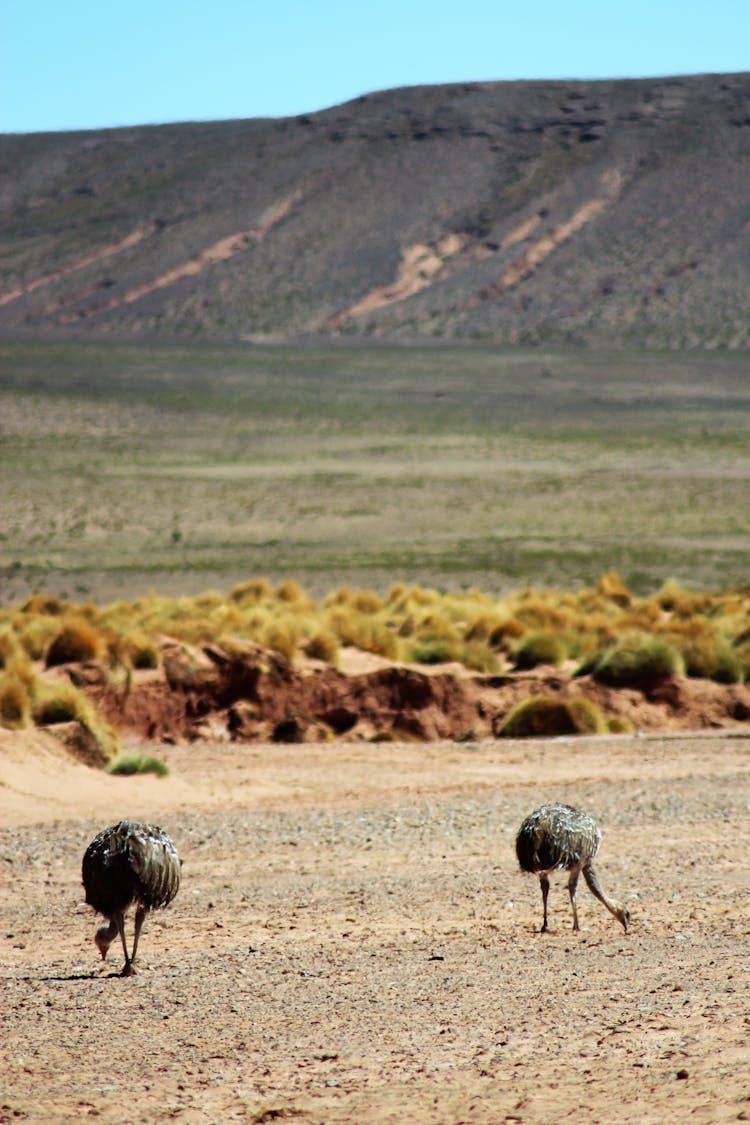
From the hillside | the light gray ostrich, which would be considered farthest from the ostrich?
the hillside

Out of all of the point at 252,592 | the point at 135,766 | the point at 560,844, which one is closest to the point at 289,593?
the point at 252,592

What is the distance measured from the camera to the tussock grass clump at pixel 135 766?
1656 cm

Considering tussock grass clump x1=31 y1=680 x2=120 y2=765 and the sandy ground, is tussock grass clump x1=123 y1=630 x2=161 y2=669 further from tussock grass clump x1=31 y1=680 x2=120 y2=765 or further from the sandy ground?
the sandy ground

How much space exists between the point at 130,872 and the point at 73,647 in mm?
13396

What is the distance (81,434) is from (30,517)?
47.9 ft

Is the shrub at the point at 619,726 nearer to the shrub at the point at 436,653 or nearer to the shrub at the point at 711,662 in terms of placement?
the shrub at the point at 711,662

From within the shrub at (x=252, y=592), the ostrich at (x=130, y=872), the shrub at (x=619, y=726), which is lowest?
the shrub at (x=619, y=726)

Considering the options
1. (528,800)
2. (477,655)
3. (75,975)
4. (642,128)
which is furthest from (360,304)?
(75,975)

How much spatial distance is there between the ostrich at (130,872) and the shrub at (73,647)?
12886mm

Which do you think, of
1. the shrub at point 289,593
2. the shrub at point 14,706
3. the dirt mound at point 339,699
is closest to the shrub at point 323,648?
the dirt mound at point 339,699

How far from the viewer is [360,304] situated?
371 feet

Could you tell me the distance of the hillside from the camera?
4252 inches

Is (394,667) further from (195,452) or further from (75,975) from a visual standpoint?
(195,452)

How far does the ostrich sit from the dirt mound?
11.9 m
